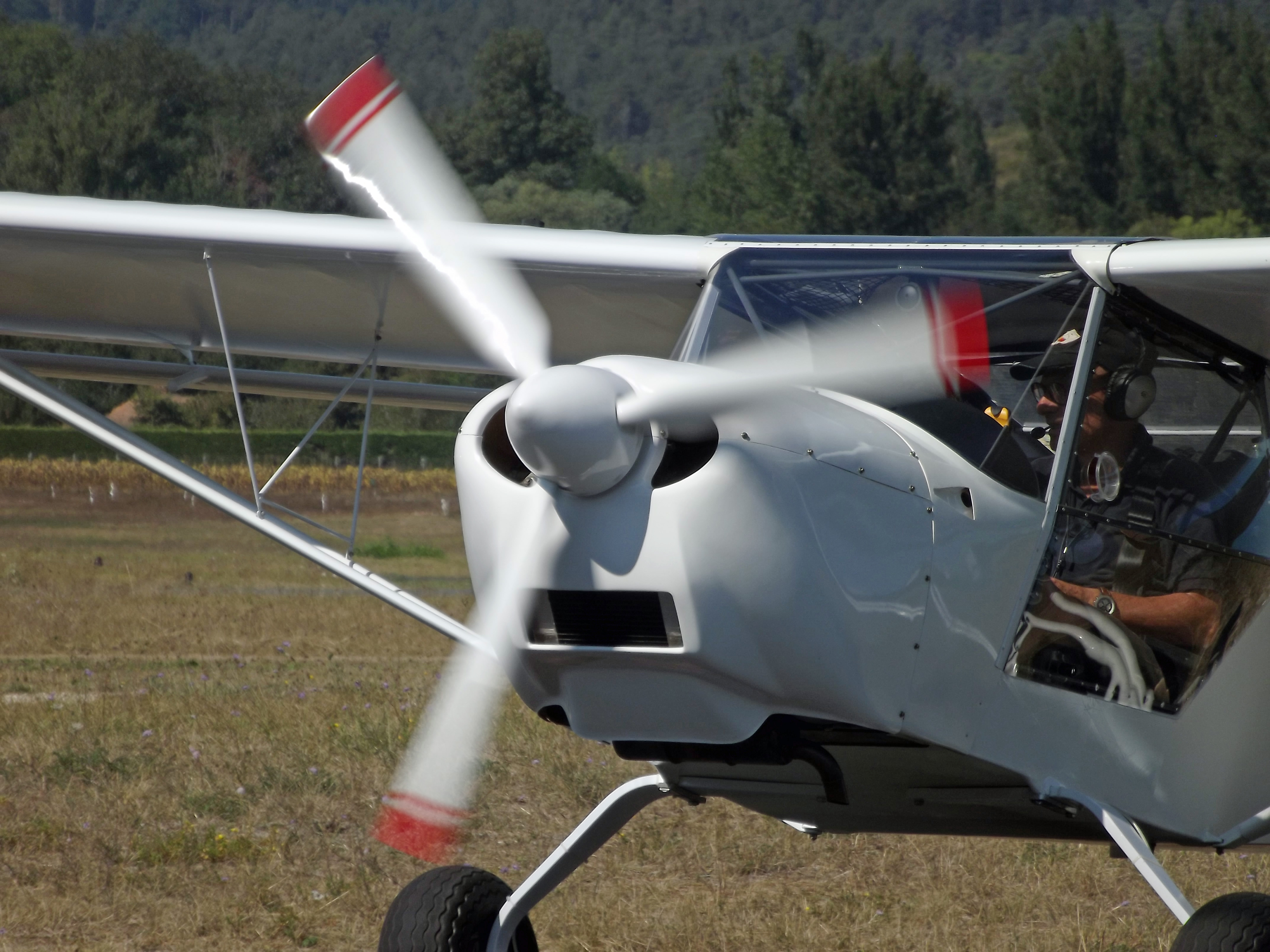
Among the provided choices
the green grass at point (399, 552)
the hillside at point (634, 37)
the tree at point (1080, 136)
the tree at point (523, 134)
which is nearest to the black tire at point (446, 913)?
the green grass at point (399, 552)

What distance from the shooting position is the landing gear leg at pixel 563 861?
4609 mm

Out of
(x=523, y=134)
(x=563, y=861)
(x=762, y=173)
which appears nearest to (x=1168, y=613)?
(x=563, y=861)

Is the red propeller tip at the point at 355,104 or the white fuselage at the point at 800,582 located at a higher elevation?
the red propeller tip at the point at 355,104

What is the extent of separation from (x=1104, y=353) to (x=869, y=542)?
3.77ft

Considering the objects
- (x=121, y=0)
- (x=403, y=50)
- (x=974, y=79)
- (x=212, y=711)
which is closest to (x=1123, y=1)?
(x=974, y=79)

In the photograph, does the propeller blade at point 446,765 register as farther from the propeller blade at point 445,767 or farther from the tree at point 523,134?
the tree at point 523,134

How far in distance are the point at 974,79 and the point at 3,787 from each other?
150 m

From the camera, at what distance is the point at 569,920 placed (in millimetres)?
5492

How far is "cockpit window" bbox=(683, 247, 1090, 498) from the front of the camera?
13.3ft

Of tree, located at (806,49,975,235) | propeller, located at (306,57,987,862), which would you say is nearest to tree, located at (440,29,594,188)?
tree, located at (806,49,975,235)

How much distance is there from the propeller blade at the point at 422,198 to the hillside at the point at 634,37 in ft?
481

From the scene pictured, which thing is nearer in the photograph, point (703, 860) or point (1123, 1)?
point (703, 860)

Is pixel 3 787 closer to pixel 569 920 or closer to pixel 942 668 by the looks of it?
pixel 569 920

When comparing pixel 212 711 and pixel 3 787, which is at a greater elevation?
pixel 3 787
